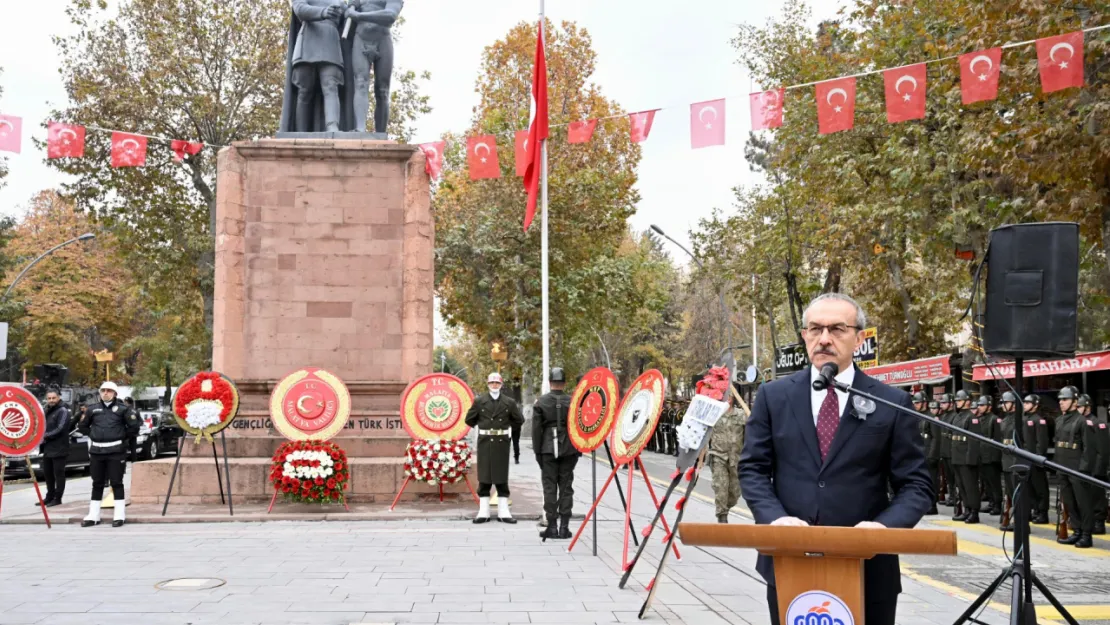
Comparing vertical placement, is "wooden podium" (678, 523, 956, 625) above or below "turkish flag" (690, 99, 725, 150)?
below

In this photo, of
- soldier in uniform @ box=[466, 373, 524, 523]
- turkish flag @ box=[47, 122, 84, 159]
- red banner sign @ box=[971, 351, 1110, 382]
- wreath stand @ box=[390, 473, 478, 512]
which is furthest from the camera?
turkish flag @ box=[47, 122, 84, 159]

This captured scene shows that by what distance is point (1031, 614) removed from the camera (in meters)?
5.12

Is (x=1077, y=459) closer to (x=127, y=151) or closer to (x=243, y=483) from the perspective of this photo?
(x=243, y=483)

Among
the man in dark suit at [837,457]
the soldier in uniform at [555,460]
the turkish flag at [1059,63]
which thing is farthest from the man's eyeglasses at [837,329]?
the turkish flag at [1059,63]

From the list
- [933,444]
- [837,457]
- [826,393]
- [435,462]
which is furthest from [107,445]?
[933,444]

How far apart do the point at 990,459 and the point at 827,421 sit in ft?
41.6

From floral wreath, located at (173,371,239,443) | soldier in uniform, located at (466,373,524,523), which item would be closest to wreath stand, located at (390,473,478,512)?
soldier in uniform, located at (466,373,524,523)

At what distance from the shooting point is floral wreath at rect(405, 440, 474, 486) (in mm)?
14422

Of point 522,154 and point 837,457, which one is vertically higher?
point 522,154

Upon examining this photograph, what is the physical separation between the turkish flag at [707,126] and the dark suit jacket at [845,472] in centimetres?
1298

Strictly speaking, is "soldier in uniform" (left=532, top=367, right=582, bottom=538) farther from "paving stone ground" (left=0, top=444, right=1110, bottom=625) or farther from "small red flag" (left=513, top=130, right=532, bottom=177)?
"small red flag" (left=513, top=130, right=532, bottom=177)

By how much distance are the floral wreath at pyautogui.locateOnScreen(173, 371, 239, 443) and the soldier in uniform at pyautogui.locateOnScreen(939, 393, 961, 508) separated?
1059cm

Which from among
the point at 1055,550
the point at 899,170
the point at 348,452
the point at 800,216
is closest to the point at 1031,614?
the point at 1055,550

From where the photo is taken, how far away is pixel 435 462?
47.5ft
